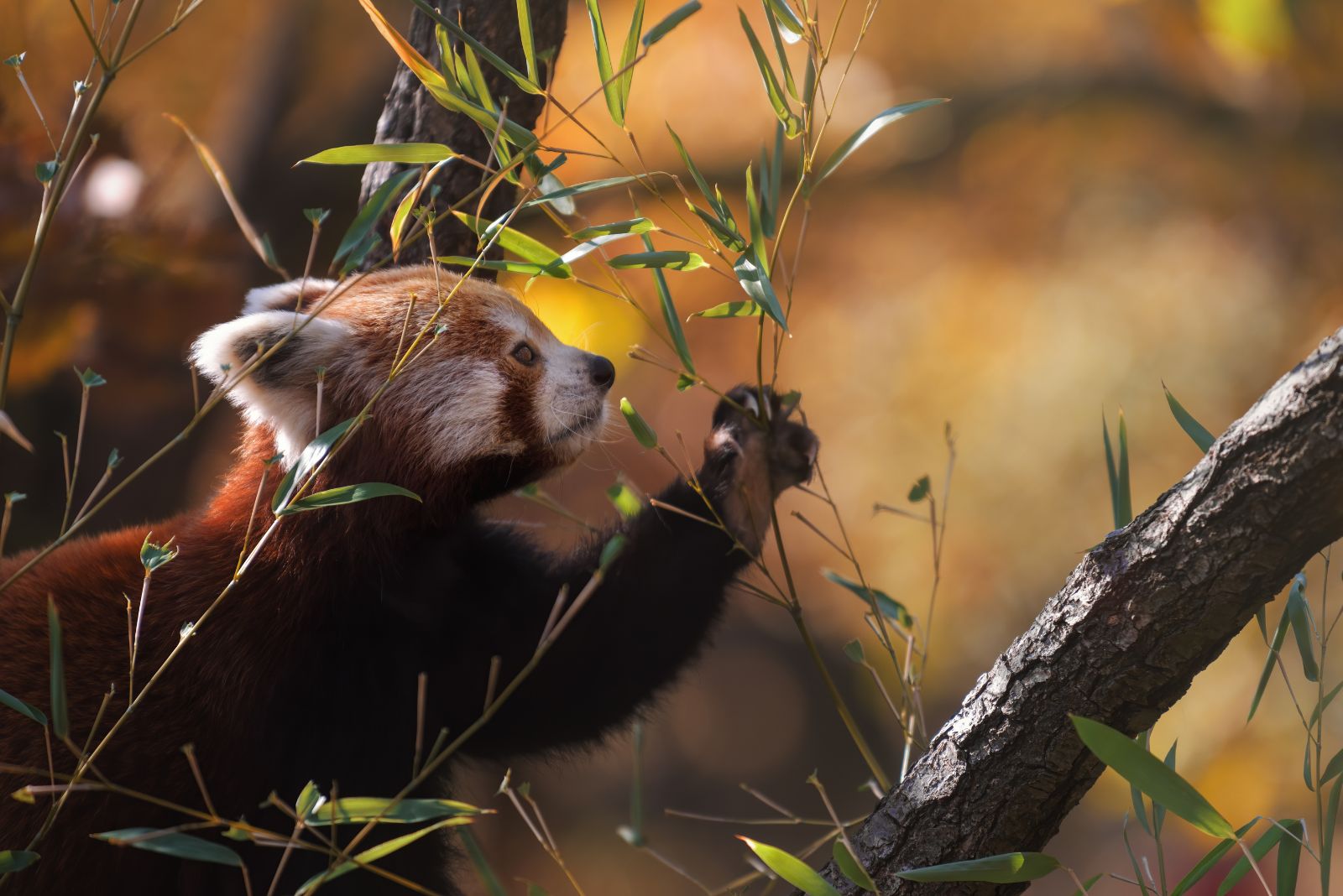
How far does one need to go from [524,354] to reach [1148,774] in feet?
3.86

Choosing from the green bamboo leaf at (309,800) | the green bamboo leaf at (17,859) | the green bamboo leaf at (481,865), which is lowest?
the green bamboo leaf at (17,859)

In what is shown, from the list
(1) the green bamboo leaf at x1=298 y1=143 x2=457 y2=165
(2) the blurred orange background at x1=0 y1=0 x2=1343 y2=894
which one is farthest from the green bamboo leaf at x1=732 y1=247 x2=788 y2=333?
(2) the blurred orange background at x1=0 y1=0 x2=1343 y2=894

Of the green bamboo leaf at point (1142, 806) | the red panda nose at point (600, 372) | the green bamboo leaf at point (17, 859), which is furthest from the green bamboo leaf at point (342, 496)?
the green bamboo leaf at point (1142, 806)

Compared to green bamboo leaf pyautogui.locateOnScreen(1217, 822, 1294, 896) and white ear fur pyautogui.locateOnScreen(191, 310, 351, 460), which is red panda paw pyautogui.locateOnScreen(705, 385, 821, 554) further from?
green bamboo leaf pyautogui.locateOnScreen(1217, 822, 1294, 896)

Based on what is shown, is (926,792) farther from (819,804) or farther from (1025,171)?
(819,804)

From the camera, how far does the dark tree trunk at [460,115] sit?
6.31 ft

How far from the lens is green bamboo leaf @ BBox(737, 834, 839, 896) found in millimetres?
1200

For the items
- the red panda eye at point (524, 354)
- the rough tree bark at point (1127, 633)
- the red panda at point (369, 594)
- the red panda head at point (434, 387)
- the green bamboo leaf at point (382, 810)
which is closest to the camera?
the rough tree bark at point (1127, 633)

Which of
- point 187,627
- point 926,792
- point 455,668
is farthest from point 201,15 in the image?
point 926,792

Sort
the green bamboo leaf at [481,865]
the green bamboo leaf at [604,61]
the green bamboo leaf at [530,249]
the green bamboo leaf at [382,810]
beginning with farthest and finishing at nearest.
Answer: the green bamboo leaf at [530,249] → the green bamboo leaf at [604,61] → the green bamboo leaf at [481,865] → the green bamboo leaf at [382,810]

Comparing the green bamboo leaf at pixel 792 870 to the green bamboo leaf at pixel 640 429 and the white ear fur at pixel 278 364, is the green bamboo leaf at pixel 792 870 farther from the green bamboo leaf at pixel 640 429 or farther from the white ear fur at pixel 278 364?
the white ear fur at pixel 278 364

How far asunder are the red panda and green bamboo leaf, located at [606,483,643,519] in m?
0.03

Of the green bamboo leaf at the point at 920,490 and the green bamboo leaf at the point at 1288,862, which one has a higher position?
the green bamboo leaf at the point at 920,490

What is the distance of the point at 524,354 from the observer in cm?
185
